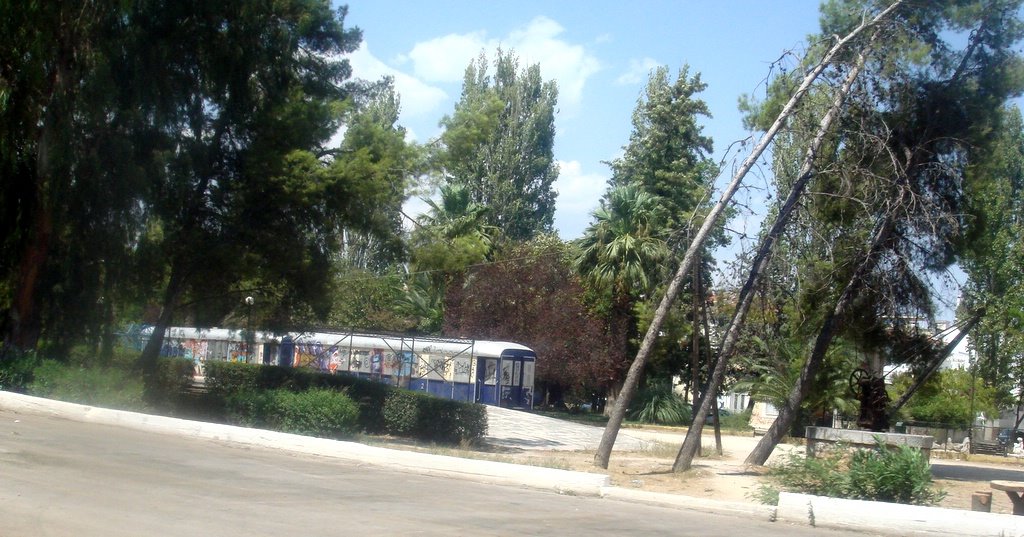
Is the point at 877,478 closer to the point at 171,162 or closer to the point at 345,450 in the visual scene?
the point at 345,450

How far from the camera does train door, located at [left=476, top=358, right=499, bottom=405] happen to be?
3794 centimetres

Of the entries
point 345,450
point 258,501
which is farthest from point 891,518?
point 345,450

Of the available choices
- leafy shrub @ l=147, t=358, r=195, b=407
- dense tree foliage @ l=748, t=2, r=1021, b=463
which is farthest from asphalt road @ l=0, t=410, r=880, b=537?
dense tree foliage @ l=748, t=2, r=1021, b=463

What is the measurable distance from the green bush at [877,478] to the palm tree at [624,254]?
94.3 feet

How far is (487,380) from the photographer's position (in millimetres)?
38188

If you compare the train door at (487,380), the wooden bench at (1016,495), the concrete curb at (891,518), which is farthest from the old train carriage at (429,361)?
the concrete curb at (891,518)

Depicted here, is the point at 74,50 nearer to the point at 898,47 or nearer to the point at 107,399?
the point at 107,399

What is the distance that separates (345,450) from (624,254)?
2943 cm

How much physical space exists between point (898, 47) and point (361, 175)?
37.5ft

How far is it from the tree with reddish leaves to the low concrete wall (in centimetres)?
2267

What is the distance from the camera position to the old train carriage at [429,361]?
124 ft

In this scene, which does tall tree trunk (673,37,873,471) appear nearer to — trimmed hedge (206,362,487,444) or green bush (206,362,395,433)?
trimmed hedge (206,362,487,444)

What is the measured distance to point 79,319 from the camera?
69.6 ft

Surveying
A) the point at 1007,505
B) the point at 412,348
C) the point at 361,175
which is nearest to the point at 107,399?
the point at 361,175
